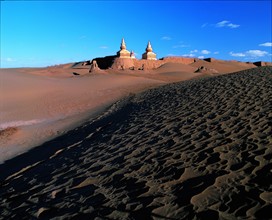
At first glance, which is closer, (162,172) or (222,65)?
(162,172)

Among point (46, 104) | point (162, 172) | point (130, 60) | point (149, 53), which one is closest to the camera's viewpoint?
point (162, 172)

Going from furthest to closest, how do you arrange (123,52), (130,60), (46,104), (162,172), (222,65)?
1. (222,65)
2. (130,60)
3. (123,52)
4. (46,104)
5. (162,172)

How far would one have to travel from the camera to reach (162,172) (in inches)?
189

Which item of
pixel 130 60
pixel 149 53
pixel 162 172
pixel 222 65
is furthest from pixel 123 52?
pixel 162 172

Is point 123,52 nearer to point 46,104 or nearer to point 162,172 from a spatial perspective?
point 46,104

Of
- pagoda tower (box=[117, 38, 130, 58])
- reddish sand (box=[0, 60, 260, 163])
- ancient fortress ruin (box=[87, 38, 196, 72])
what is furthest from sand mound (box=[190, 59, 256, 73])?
reddish sand (box=[0, 60, 260, 163])

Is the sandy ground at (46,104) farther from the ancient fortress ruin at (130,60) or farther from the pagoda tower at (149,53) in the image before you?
the pagoda tower at (149,53)

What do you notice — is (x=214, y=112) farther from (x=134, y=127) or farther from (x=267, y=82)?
(x=267, y=82)

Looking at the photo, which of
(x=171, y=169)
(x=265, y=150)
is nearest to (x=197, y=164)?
(x=171, y=169)

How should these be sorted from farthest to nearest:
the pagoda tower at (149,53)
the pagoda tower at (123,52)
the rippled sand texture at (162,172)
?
the pagoda tower at (149,53) → the pagoda tower at (123,52) → the rippled sand texture at (162,172)

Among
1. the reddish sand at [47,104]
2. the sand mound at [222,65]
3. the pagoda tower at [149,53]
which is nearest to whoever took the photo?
the reddish sand at [47,104]

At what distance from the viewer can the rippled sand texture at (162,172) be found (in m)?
3.68

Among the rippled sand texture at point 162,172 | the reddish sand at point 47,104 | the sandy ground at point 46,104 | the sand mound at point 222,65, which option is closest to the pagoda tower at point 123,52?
the reddish sand at point 47,104

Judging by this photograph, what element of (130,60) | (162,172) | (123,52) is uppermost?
(123,52)
